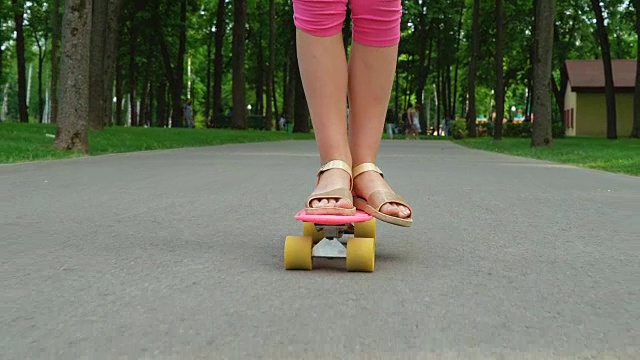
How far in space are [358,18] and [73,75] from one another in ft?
50.8

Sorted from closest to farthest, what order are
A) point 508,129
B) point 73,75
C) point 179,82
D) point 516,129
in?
point 73,75 < point 179,82 < point 516,129 < point 508,129

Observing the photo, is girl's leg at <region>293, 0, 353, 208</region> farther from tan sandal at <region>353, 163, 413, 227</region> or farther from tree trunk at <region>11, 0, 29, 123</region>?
tree trunk at <region>11, 0, 29, 123</region>

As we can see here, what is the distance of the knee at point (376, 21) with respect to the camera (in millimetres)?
4574

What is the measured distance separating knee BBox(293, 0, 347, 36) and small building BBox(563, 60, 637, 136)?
216ft

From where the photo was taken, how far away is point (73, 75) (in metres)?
19.2

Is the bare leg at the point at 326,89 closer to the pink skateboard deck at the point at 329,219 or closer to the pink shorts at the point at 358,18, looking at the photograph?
the pink shorts at the point at 358,18

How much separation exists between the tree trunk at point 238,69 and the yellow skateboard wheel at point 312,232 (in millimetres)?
39257

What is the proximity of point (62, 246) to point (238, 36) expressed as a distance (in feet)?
130

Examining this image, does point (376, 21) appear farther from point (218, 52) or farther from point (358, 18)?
point (218, 52)

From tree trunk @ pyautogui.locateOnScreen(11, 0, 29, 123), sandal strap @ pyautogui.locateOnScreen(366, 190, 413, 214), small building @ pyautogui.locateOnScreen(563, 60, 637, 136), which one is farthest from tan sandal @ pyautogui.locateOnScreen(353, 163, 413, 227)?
small building @ pyautogui.locateOnScreen(563, 60, 637, 136)

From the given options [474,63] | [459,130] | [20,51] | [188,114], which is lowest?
[459,130]

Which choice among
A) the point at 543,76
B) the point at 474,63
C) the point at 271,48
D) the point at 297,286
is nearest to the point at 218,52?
the point at 271,48

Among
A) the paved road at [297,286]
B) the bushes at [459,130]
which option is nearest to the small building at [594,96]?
the bushes at [459,130]

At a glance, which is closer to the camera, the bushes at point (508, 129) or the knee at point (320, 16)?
the knee at point (320, 16)
